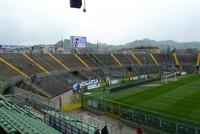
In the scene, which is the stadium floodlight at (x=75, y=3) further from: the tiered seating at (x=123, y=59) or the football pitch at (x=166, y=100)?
the tiered seating at (x=123, y=59)

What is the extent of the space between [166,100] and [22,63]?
26199 mm

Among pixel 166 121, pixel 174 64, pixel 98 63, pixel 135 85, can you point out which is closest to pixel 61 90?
pixel 135 85

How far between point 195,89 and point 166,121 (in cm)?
2121

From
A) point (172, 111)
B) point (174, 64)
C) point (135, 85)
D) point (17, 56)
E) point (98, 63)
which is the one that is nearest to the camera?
point (172, 111)

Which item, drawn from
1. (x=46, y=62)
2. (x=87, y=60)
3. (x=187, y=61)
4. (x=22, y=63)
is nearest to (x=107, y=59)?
(x=87, y=60)

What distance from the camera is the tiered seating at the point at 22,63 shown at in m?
47.9

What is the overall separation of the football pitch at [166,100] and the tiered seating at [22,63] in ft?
41.1

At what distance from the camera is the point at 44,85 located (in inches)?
1612

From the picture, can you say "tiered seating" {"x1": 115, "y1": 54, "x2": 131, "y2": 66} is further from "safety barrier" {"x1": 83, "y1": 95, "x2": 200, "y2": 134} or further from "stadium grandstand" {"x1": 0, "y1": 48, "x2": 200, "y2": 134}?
"safety barrier" {"x1": 83, "y1": 95, "x2": 200, "y2": 134}

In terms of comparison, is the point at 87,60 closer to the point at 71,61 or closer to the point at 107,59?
the point at 71,61

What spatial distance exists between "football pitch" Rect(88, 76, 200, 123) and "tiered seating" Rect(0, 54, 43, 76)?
1253 cm

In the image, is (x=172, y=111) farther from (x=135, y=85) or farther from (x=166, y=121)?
(x=135, y=85)

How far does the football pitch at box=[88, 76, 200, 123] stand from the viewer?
28147 mm

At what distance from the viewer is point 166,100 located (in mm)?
34094
